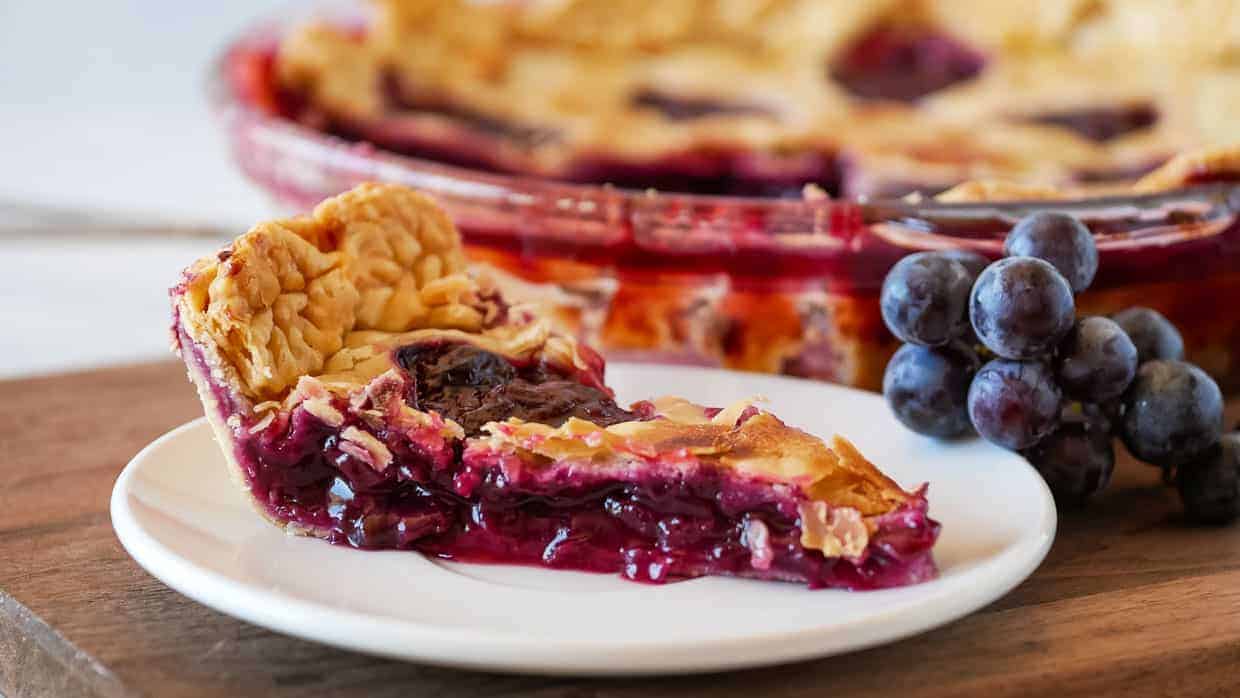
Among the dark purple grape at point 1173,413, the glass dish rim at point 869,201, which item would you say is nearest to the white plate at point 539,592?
the dark purple grape at point 1173,413

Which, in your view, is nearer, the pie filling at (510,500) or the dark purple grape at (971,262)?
the pie filling at (510,500)

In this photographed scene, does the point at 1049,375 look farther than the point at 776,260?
No

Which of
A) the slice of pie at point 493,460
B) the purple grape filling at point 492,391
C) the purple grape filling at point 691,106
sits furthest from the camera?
the purple grape filling at point 691,106

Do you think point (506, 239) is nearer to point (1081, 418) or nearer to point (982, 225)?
point (982, 225)

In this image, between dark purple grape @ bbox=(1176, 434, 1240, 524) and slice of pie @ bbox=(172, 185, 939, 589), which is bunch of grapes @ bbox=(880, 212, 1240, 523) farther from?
slice of pie @ bbox=(172, 185, 939, 589)

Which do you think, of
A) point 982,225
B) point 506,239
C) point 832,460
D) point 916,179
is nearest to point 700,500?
point 832,460

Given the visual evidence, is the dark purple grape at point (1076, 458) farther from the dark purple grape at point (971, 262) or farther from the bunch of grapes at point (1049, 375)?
the dark purple grape at point (971, 262)

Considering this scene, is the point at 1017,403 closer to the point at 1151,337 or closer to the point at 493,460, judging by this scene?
the point at 1151,337

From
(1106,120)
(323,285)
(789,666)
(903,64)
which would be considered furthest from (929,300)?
(903,64)
